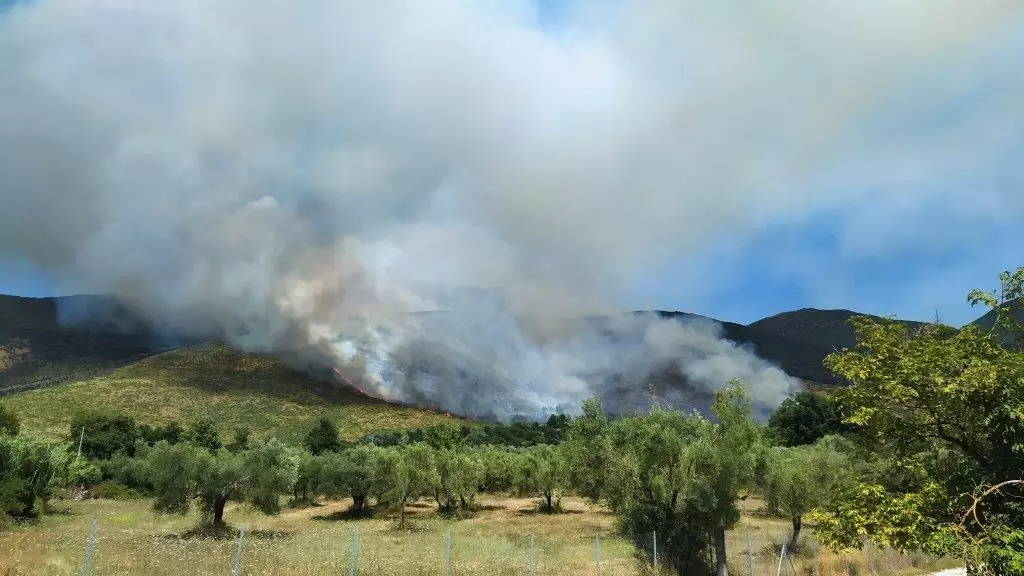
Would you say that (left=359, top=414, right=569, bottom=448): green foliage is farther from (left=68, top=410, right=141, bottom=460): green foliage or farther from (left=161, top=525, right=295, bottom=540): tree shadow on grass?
(left=161, top=525, right=295, bottom=540): tree shadow on grass

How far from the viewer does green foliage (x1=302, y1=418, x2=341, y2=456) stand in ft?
369

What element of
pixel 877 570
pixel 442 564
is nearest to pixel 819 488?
pixel 877 570

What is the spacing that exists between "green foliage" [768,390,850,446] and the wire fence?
11738 centimetres

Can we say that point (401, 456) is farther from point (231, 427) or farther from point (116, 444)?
point (231, 427)

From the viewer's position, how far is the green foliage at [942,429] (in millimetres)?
10672

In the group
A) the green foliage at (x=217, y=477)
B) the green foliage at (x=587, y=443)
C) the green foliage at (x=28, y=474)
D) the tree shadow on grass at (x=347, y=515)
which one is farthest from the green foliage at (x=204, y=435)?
the green foliage at (x=587, y=443)

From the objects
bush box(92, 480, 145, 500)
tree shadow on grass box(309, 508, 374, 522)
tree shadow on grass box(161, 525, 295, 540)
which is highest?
tree shadow on grass box(161, 525, 295, 540)

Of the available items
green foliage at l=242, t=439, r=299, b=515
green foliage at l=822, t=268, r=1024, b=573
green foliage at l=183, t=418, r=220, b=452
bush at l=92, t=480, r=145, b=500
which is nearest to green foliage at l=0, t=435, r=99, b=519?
green foliage at l=242, t=439, r=299, b=515

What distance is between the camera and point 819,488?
3991 centimetres

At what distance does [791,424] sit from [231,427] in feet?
442

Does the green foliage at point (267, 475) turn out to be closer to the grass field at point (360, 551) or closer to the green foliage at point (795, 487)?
the grass field at point (360, 551)

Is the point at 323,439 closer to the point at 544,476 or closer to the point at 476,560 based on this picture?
the point at 544,476

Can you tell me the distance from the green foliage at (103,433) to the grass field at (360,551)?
53007 millimetres

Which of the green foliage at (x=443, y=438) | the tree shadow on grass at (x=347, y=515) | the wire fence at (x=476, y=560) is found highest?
the green foliage at (x=443, y=438)
